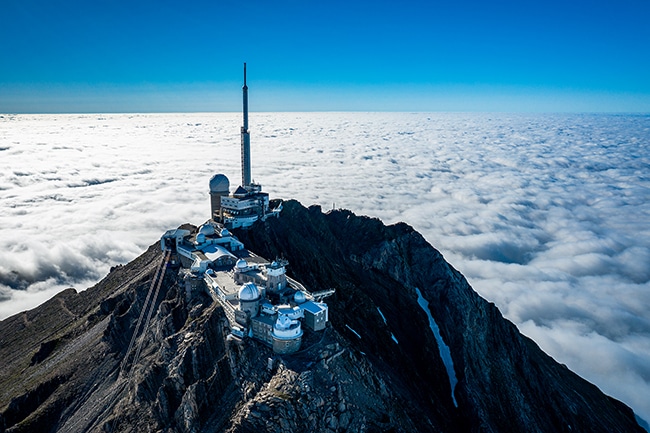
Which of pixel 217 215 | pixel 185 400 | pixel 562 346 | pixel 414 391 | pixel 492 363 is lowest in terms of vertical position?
pixel 562 346

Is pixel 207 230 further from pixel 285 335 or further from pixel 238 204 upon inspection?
pixel 285 335

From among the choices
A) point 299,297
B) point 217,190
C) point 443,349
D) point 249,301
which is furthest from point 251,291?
point 217,190

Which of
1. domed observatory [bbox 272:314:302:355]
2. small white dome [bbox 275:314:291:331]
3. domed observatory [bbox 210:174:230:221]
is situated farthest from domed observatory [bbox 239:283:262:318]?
domed observatory [bbox 210:174:230:221]

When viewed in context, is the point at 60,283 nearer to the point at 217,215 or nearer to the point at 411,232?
the point at 217,215

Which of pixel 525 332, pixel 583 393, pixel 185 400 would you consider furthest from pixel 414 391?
pixel 525 332

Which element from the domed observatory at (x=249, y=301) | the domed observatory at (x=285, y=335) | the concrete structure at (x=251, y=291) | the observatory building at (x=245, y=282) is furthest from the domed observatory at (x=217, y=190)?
the domed observatory at (x=285, y=335)

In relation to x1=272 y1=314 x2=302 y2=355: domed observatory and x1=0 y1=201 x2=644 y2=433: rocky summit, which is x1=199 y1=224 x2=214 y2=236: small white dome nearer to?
x1=0 y1=201 x2=644 y2=433: rocky summit
